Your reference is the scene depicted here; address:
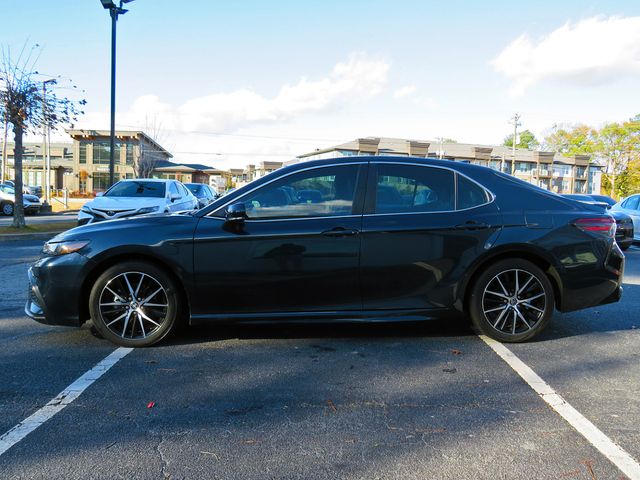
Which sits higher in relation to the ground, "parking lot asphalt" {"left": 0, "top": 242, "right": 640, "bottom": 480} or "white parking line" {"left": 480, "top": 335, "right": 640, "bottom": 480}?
"white parking line" {"left": 480, "top": 335, "right": 640, "bottom": 480}

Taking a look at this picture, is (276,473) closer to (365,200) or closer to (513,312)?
(365,200)

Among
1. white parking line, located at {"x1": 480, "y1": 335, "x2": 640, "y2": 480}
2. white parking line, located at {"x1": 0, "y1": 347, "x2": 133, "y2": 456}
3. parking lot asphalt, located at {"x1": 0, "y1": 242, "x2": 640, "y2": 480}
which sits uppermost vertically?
white parking line, located at {"x1": 480, "y1": 335, "x2": 640, "y2": 480}

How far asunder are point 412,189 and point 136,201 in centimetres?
880

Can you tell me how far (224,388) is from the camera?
3531 millimetres

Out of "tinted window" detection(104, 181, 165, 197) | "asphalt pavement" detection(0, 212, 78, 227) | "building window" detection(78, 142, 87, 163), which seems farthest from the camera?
"building window" detection(78, 142, 87, 163)

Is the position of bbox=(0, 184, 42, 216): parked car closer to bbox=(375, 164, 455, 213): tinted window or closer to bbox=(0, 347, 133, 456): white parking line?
bbox=(0, 347, 133, 456): white parking line

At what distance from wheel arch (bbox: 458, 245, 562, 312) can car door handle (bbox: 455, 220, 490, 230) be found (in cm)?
24

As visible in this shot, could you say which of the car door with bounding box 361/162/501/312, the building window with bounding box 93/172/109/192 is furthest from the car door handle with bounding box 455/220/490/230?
the building window with bounding box 93/172/109/192

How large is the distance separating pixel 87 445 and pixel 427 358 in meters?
2.58

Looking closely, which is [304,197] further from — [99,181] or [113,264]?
[99,181]

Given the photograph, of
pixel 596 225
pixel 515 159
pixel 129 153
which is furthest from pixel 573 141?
pixel 596 225

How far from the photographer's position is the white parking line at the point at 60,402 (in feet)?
9.19

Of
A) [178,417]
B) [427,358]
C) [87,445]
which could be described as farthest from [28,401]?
[427,358]

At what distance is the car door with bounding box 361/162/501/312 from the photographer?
436 cm
